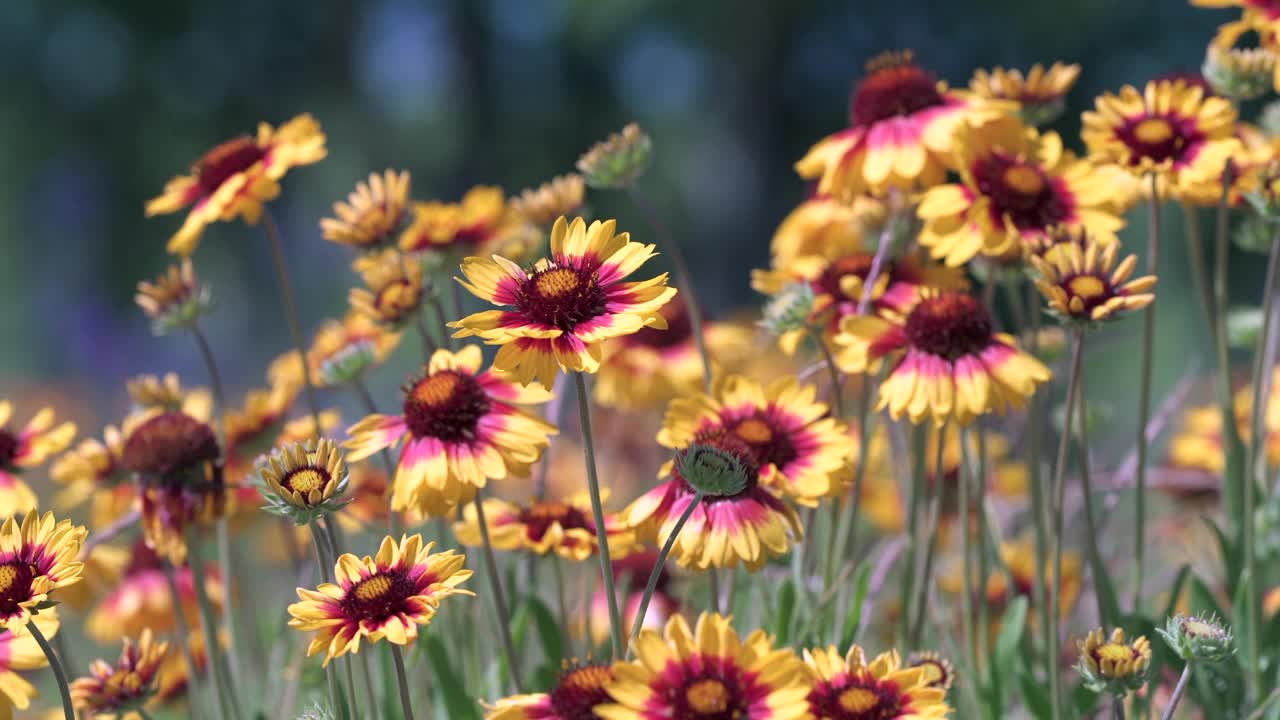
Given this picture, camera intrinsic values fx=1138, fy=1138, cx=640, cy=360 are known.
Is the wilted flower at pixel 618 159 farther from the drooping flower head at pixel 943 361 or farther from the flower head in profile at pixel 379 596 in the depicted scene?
the flower head in profile at pixel 379 596

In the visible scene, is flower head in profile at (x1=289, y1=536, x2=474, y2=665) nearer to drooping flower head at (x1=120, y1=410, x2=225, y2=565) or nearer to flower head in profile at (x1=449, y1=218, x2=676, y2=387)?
flower head in profile at (x1=449, y1=218, x2=676, y2=387)

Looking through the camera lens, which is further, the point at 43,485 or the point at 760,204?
the point at 760,204

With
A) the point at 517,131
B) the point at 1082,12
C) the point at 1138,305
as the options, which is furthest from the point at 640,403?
the point at 517,131

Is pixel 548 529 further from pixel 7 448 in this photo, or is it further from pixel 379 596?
pixel 7 448

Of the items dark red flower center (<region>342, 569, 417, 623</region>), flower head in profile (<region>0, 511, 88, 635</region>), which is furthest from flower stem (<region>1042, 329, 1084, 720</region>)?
flower head in profile (<region>0, 511, 88, 635</region>)

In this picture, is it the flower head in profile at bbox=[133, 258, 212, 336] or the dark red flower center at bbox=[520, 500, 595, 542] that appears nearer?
the dark red flower center at bbox=[520, 500, 595, 542]

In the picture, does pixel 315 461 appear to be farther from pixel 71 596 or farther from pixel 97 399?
pixel 97 399
